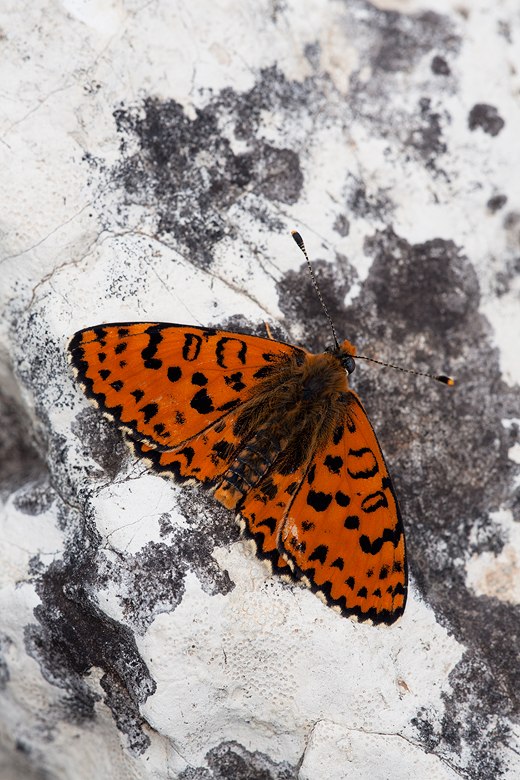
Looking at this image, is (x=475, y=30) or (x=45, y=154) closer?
(x=45, y=154)

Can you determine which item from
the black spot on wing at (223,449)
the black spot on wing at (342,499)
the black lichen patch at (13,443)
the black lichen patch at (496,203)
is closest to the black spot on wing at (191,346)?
the black spot on wing at (223,449)

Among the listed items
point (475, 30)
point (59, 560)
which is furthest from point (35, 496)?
point (475, 30)

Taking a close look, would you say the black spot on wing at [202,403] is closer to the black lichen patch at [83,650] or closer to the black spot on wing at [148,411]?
the black spot on wing at [148,411]

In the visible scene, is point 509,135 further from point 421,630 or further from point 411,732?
point 411,732

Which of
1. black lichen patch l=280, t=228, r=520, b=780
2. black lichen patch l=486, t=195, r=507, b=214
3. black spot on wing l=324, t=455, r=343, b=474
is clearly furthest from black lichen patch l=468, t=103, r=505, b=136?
black spot on wing l=324, t=455, r=343, b=474

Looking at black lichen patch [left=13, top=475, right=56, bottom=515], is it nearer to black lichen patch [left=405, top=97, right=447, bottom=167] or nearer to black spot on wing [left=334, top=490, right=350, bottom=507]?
black spot on wing [left=334, top=490, right=350, bottom=507]

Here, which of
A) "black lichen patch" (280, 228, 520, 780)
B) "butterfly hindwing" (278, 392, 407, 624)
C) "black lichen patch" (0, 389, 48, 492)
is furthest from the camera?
"black lichen patch" (0, 389, 48, 492)
